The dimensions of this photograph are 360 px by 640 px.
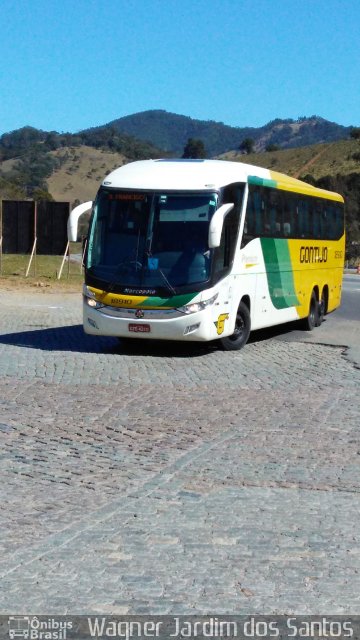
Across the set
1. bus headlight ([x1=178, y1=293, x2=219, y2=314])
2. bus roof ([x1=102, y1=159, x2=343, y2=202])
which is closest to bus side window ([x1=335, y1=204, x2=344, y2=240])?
bus roof ([x1=102, y1=159, x2=343, y2=202])

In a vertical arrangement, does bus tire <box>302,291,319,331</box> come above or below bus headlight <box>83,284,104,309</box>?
below

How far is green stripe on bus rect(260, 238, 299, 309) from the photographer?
19.3 m

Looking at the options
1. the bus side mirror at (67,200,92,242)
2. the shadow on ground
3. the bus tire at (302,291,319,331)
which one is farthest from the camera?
the bus tire at (302,291,319,331)

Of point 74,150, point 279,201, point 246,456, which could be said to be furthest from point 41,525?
point 74,150

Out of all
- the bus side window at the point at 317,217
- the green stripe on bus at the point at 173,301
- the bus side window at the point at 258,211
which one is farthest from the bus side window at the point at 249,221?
the bus side window at the point at 317,217

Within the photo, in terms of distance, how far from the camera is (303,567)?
6.33 metres

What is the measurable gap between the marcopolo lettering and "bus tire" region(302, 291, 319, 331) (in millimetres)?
779

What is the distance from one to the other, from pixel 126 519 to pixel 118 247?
9.73 m

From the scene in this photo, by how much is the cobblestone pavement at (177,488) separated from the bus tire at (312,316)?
684 cm

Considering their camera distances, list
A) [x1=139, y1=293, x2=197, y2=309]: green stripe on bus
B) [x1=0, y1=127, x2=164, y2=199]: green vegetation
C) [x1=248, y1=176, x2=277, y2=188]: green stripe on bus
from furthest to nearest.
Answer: [x1=0, y1=127, x2=164, y2=199]: green vegetation
[x1=248, y1=176, x2=277, y2=188]: green stripe on bus
[x1=139, y1=293, x2=197, y2=309]: green stripe on bus

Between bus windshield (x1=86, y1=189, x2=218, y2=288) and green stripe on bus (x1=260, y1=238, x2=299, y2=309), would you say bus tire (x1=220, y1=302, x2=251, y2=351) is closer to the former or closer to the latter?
green stripe on bus (x1=260, y1=238, x2=299, y2=309)

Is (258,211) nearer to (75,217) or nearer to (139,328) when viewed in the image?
(75,217)

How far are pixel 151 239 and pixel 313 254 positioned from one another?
708 centimetres

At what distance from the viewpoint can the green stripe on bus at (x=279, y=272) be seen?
1930cm
